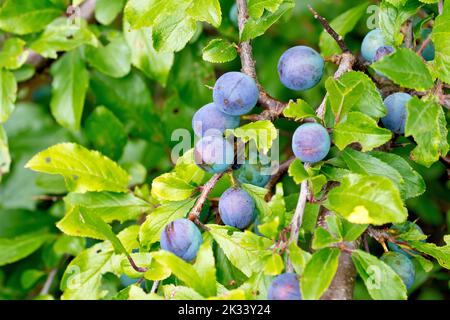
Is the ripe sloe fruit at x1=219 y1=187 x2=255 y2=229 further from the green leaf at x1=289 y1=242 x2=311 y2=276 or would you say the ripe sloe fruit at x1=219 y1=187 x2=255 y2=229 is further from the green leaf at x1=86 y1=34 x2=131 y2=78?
the green leaf at x1=86 y1=34 x2=131 y2=78

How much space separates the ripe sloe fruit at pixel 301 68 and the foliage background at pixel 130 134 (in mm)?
241

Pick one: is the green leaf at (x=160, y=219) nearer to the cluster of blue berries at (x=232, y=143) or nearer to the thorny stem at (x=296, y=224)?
the cluster of blue berries at (x=232, y=143)

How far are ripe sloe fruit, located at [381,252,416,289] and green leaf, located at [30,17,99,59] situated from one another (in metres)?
0.72

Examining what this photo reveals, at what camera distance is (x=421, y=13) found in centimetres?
126

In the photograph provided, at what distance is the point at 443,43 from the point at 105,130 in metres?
0.77

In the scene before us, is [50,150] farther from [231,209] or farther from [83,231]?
[231,209]

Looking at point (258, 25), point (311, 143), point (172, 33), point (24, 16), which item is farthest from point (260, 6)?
point (24, 16)

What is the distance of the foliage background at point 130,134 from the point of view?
1.38 metres

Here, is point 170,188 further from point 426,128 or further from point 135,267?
point 426,128

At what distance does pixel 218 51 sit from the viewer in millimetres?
927

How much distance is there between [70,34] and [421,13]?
0.70m

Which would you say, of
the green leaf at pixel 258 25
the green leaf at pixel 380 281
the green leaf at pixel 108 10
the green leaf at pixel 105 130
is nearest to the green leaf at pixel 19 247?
the green leaf at pixel 105 130

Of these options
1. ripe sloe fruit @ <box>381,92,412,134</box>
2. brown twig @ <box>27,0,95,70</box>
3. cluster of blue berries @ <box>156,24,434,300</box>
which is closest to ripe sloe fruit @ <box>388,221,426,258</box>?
cluster of blue berries @ <box>156,24,434,300</box>

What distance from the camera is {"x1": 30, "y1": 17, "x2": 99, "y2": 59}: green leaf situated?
4.22ft
